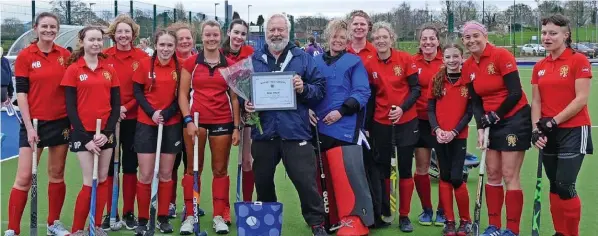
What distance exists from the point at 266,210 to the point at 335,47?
142 cm

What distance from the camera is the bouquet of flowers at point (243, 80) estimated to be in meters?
5.02

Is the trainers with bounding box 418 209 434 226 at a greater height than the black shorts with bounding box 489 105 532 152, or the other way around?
the black shorts with bounding box 489 105 532 152

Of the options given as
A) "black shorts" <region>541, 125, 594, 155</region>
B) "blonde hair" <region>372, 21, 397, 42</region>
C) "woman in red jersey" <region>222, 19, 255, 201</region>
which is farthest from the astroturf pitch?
"blonde hair" <region>372, 21, 397, 42</region>

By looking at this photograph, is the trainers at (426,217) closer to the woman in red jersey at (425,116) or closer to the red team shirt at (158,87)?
the woman in red jersey at (425,116)

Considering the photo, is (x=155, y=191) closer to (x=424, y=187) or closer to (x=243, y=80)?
(x=243, y=80)

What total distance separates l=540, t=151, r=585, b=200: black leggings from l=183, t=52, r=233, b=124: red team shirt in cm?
245

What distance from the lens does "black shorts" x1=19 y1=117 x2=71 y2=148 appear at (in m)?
4.94

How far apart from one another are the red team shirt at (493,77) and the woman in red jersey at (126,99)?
2.69 m

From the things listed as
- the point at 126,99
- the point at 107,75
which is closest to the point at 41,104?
the point at 107,75

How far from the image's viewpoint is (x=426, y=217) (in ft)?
18.8

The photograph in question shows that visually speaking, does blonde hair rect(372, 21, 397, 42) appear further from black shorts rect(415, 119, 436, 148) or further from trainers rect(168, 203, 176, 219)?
→ trainers rect(168, 203, 176, 219)

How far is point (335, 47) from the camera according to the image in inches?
209

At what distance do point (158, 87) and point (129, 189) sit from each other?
1002mm

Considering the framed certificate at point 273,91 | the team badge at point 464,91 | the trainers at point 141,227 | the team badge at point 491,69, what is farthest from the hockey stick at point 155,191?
the team badge at point 491,69
